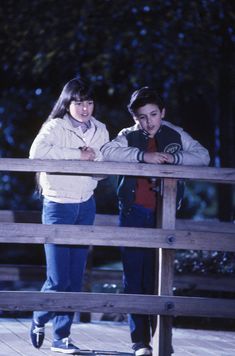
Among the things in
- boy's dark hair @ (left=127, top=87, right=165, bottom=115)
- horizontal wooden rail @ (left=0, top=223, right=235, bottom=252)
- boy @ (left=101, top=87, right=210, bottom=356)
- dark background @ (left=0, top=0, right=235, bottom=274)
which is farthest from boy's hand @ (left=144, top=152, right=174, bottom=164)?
dark background @ (left=0, top=0, right=235, bottom=274)

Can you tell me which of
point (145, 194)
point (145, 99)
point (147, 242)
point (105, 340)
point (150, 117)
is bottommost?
point (105, 340)

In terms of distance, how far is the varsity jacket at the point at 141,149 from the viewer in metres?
5.53

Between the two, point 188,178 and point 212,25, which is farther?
point 212,25

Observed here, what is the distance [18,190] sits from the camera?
20969 millimetres

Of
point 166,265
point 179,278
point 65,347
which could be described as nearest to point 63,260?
point 65,347

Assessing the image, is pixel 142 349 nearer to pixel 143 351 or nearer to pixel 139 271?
pixel 143 351

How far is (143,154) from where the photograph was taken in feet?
18.0

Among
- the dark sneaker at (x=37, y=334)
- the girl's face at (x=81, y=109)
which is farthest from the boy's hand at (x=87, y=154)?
the dark sneaker at (x=37, y=334)

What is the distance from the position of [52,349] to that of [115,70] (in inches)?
418

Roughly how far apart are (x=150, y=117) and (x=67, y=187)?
0.80 metres

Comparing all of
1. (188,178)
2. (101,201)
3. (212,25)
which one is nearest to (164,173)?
(188,178)

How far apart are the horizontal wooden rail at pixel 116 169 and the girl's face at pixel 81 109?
570 millimetres

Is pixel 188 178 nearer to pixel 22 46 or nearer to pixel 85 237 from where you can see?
pixel 85 237

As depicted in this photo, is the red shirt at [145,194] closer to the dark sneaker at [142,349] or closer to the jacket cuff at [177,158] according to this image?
the jacket cuff at [177,158]
